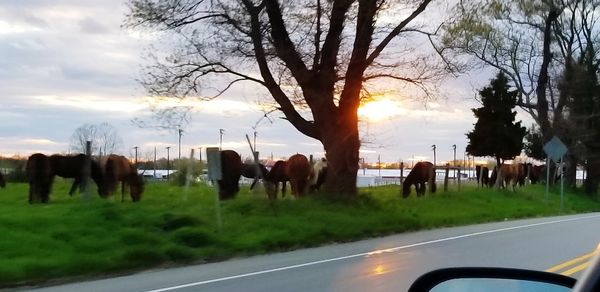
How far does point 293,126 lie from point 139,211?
8.99m

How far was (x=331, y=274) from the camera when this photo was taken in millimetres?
12844

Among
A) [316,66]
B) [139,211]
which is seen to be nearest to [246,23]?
[316,66]

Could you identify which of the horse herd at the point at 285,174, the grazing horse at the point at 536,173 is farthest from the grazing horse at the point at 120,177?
the grazing horse at the point at 536,173

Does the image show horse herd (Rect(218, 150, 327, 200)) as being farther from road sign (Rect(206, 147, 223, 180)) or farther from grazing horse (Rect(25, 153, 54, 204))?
road sign (Rect(206, 147, 223, 180))

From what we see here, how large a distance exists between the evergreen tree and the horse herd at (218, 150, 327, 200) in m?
23.6

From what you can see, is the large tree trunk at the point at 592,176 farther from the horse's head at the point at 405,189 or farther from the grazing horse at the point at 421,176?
the horse's head at the point at 405,189

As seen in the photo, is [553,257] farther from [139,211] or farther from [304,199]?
[304,199]

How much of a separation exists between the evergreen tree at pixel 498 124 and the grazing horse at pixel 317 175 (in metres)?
23.7

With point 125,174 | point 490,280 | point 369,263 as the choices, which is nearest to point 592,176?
point 125,174

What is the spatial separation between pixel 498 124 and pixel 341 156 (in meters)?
28.7

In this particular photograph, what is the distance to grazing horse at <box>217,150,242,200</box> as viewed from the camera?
2977 cm

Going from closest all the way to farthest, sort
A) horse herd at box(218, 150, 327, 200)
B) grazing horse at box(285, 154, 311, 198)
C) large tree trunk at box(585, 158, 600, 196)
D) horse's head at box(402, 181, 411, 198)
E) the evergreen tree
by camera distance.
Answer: horse herd at box(218, 150, 327, 200) → grazing horse at box(285, 154, 311, 198) → horse's head at box(402, 181, 411, 198) → the evergreen tree → large tree trunk at box(585, 158, 600, 196)

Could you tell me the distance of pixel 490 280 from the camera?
326 cm

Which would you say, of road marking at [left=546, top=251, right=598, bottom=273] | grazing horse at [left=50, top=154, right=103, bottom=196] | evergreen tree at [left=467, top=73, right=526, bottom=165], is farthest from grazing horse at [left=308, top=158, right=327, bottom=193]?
evergreen tree at [left=467, top=73, right=526, bottom=165]
